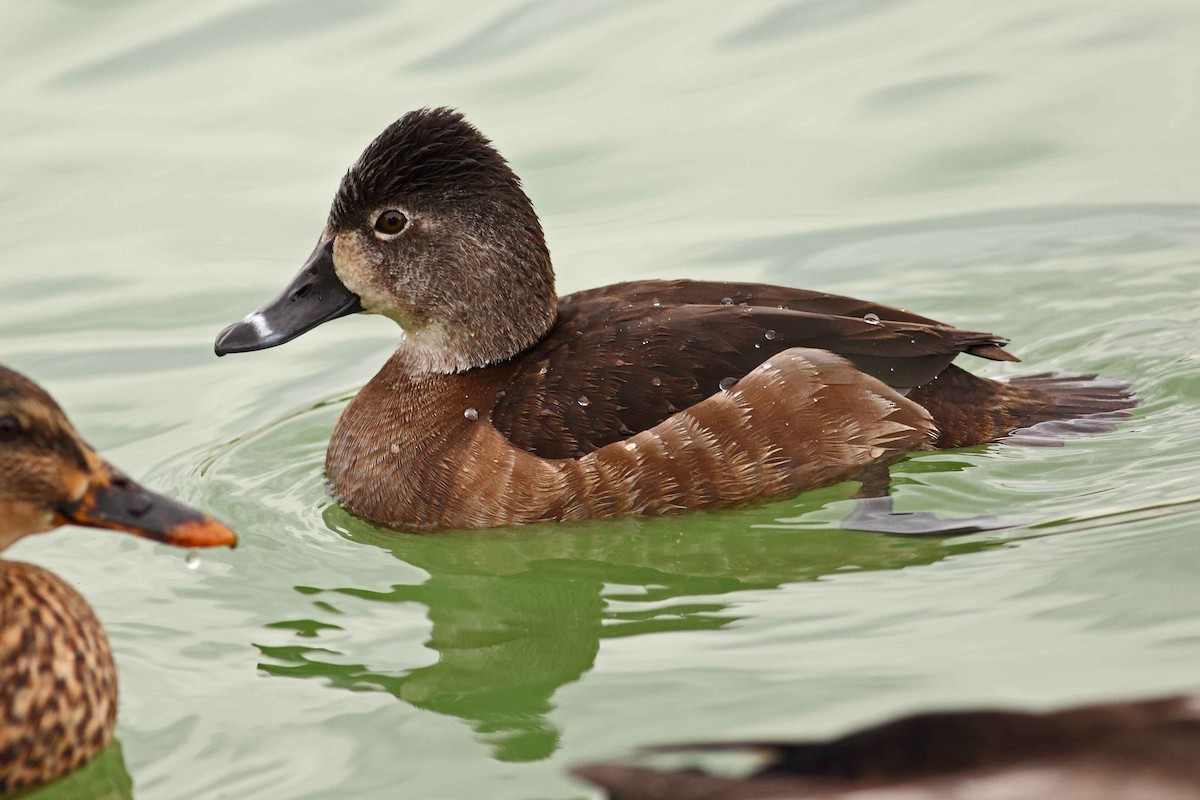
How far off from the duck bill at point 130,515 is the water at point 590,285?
25.5 inches

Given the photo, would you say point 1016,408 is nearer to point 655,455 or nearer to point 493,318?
point 655,455

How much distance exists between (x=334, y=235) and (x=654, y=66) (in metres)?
4.47

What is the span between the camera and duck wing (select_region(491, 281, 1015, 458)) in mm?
6773

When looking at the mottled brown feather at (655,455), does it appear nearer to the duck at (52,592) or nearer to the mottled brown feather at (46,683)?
the duck at (52,592)

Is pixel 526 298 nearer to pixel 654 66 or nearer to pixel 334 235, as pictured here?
pixel 334 235

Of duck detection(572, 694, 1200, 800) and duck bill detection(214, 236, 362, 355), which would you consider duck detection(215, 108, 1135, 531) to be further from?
duck detection(572, 694, 1200, 800)

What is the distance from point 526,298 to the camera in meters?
7.23

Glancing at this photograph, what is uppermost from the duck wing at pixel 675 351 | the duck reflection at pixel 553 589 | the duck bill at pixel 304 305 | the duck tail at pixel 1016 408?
the duck bill at pixel 304 305

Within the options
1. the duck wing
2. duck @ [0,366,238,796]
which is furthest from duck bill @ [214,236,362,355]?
duck @ [0,366,238,796]

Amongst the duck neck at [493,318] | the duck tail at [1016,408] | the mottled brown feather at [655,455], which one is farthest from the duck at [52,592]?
the duck tail at [1016,408]

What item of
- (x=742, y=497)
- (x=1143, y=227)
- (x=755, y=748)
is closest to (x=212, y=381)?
(x=742, y=497)

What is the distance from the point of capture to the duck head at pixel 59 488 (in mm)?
5098

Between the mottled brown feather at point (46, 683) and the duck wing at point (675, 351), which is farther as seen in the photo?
the duck wing at point (675, 351)

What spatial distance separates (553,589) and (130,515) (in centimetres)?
172
